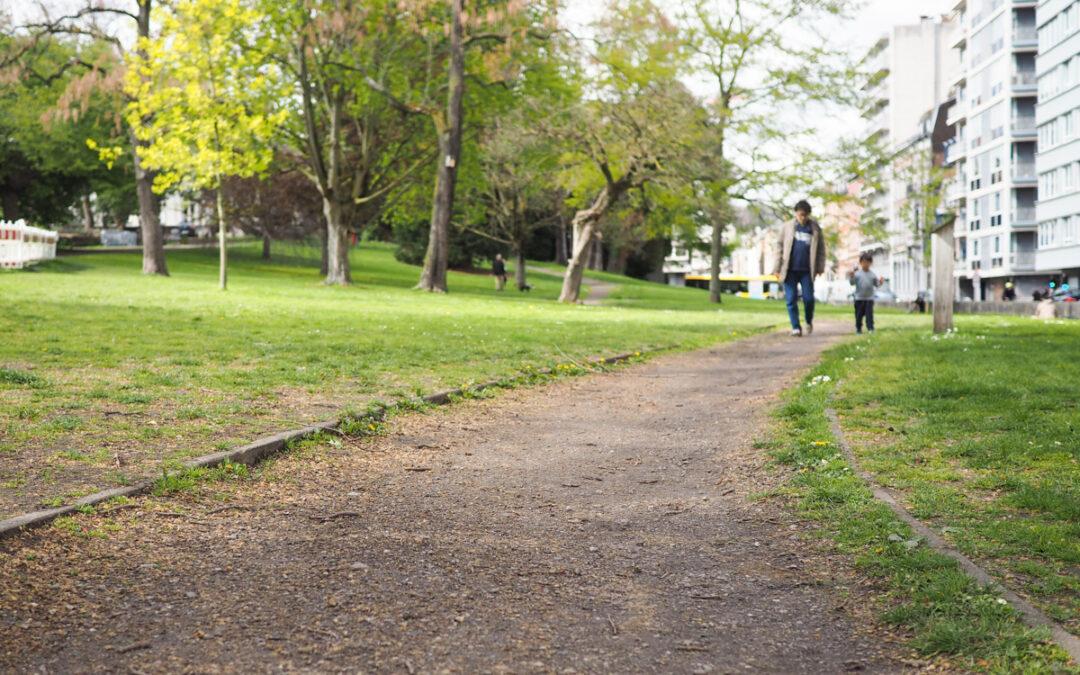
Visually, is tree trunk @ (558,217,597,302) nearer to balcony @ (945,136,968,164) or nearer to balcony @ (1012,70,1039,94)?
balcony @ (1012,70,1039,94)

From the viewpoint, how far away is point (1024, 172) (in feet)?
251

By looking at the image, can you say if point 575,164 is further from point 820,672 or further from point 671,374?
point 820,672

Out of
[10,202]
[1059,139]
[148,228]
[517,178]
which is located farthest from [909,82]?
[148,228]

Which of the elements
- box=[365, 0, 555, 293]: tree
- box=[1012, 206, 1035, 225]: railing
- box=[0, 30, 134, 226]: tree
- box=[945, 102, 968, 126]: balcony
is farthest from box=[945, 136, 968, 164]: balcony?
box=[365, 0, 555, 293]: tree

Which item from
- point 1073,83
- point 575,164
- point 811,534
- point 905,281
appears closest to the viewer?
point 811,534

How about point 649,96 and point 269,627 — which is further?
point 649,96

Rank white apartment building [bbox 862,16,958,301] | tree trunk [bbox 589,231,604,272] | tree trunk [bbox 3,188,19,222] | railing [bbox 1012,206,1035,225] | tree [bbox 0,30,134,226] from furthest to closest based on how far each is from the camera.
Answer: white apartment building [bbox 862,16,958,301] < tree trunk [bbox 589,231,604,272] < railing [bbox 1012,206,1035,225] < tree trunk [bbox 3,188,19,222] < tree [bbox 0,30,134,226]

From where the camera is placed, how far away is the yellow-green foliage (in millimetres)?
27922

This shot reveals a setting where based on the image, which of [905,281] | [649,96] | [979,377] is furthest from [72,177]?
[905,281]

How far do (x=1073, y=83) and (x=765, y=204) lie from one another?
37.4 meters

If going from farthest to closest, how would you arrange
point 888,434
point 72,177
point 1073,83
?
point 1073,83
point 72,177
point 888,434

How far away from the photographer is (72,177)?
56344mm

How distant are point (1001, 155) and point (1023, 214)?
4.88 m

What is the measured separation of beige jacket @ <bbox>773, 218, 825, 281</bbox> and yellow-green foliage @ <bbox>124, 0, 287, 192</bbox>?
16.0 m
